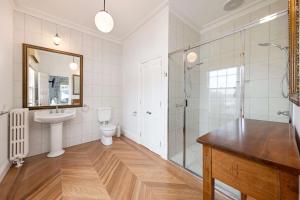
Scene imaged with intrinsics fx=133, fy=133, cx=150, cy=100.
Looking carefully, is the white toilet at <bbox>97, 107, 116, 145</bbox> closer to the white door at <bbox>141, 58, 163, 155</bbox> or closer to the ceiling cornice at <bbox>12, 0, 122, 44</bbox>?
the white door at <bbox>141, 58, 163, 155</bbox>

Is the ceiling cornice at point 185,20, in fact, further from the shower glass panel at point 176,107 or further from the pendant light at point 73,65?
the pendant light at point 73,65

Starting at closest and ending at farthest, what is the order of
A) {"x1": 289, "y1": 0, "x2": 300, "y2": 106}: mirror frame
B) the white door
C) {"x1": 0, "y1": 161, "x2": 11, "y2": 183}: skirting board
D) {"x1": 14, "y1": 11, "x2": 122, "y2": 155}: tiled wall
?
1. {"x1": 289, "y1": 0, "x2": 300, "y2": 106}: mirror frame
2. {"x1": 0, "y1": 161, "x2": 11, "y2": 183}: skirting board
3. {"x1": 14, "y1": 11, "x2": 122, "y2": 155}: tiled wall
4. the white door

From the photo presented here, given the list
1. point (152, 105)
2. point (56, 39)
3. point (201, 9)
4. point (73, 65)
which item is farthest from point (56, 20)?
point (201, 9)

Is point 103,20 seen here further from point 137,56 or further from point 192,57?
point 192,57

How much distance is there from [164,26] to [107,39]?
174cm

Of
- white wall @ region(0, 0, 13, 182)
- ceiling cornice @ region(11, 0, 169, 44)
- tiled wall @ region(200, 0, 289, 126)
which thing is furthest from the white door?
white wall @ region(0, 0, 13, 182)

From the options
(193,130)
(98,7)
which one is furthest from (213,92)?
(98,7)

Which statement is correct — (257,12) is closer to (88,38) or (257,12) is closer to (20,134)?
(88,38)

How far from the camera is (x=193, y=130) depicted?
3002 mm

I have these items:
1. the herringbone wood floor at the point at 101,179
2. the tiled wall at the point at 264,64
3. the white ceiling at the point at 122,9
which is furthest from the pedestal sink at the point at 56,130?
the tiled wall at the point at 264,64

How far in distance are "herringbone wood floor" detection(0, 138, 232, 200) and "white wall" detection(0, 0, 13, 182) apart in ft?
1.20

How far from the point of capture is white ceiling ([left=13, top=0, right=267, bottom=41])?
2260mm

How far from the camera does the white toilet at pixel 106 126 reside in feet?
9.79

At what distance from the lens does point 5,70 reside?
190cm
